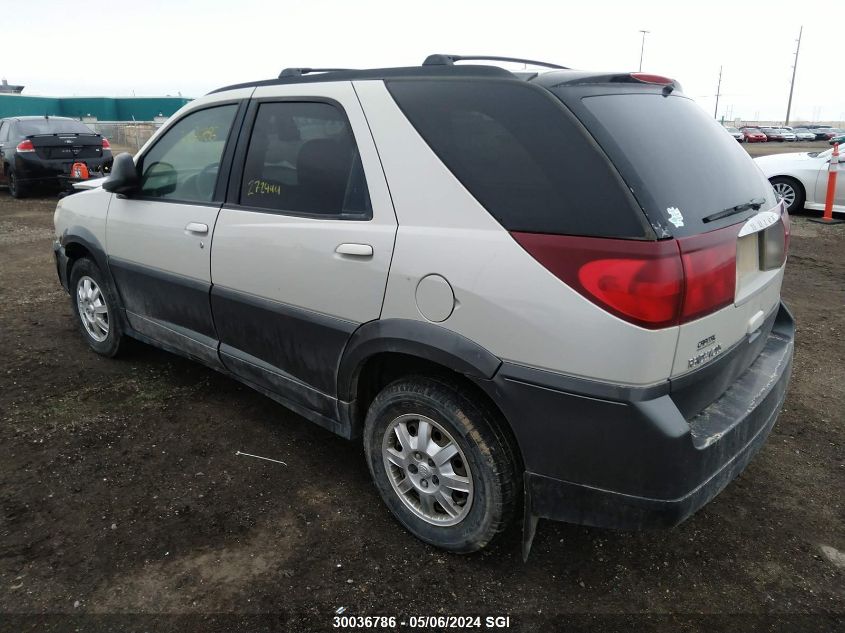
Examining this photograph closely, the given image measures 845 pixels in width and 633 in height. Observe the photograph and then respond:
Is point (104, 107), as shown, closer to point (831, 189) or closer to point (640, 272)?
point (831, 189)

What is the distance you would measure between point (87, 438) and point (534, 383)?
2630 mm

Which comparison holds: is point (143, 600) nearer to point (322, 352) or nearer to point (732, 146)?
point (322, 352)

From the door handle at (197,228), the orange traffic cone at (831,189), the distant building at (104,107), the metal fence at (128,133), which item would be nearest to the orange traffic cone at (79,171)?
the door handle at (197,228)

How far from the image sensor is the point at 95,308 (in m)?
4.38

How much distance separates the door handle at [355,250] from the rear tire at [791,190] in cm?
1024

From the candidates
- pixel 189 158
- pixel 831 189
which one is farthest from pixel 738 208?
pixel 831 189

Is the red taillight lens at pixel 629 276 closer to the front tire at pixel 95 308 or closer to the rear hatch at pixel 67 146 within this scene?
the front tire at pixel 95 308

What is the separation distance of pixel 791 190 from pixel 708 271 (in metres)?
10.3

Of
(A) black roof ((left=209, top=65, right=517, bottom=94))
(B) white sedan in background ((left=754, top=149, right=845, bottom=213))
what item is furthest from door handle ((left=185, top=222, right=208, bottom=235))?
(B) white sedan in background ((left=754, top=149, right=845, bottom=213))

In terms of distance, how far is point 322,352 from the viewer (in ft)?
9.15

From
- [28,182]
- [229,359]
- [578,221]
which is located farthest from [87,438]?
[28,182]

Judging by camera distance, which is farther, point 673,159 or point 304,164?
A: point 304,164

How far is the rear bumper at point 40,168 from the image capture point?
11.9 metres

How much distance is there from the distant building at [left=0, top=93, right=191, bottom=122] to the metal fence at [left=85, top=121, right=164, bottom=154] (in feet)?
35.5
